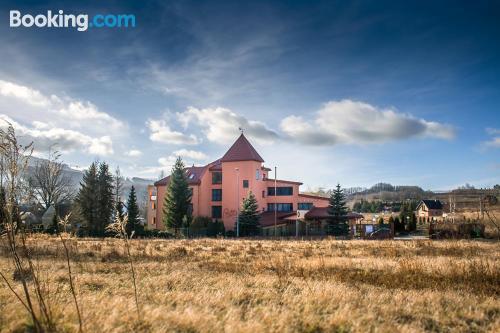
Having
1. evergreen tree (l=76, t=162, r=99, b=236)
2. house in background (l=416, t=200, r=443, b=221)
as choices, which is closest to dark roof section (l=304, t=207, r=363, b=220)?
evergreen tree (l=76, t=162, r=99, b=236)

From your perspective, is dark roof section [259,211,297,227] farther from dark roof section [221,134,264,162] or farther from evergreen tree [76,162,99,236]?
evergreen tree [76,162,99,236]

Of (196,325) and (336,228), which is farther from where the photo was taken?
(336,228)

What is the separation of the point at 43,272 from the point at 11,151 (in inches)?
241

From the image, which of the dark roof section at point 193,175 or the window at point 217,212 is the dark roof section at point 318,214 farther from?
the dark roof section at point 193,175

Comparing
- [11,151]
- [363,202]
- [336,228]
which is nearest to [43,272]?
[11,151]

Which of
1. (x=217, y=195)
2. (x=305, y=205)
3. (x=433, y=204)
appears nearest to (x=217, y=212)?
(x=217, y=195)

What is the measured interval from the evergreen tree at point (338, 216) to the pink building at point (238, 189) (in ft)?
22.9

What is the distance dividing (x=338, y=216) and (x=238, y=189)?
12.8 meters

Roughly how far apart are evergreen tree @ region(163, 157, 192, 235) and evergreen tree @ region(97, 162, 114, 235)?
6.58m

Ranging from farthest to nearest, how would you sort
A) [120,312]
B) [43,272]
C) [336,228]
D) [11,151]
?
[336,228] → [43,272] → [120,312] → [11,151]

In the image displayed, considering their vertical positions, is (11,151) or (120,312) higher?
(11,151)

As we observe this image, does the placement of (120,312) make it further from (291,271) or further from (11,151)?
(291,271)

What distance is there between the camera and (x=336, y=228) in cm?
4034

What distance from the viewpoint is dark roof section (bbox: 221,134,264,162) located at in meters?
47.1
